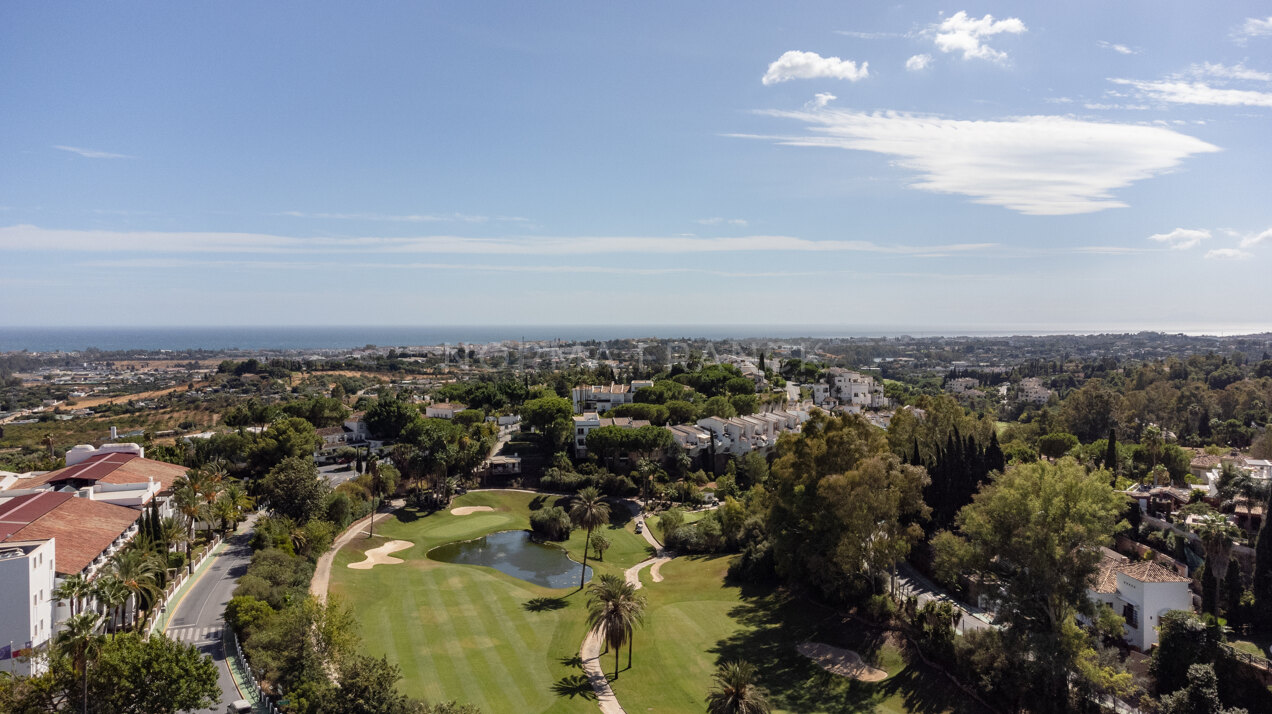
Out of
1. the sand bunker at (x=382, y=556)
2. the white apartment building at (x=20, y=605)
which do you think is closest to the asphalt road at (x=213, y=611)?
the white apartment building at (x=20, y=605)

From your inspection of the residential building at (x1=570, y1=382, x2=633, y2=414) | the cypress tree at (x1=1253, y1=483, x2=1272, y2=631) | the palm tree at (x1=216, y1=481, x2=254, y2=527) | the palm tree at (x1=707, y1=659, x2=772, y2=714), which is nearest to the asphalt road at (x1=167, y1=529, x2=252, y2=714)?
the palm tree at (x1=216, y1=481, x2=254, y2=527)

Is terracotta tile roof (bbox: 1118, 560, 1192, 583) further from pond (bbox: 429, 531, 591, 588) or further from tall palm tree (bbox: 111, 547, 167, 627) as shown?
tall palm tree (bbox: 111, 547, 167, 627)

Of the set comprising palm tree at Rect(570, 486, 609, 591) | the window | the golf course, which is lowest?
the golf course

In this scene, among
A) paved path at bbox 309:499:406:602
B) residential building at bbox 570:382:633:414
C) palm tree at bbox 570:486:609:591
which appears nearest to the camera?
paved path at bbox 309:499:406:602

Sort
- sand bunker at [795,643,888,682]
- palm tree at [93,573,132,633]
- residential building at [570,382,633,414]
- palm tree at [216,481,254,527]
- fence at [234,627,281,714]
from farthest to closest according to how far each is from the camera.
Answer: residential building at [570,382,633,414]
palm tree at [216,481,254,527]
sand bunker at [795,643,888,682]
fence at [234,627,281,714]
palm tree at [93,573,132,633]

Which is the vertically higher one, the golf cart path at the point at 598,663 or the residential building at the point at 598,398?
the residential building at the point at 598,398

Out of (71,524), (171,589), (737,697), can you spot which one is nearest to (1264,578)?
(737,697)

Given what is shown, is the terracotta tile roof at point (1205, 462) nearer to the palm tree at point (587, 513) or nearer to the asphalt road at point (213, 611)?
the palm tree at point (587, 513)

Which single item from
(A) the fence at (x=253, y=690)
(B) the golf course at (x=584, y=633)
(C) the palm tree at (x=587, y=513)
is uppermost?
(C) the palm tree at (x=587, y=513)
